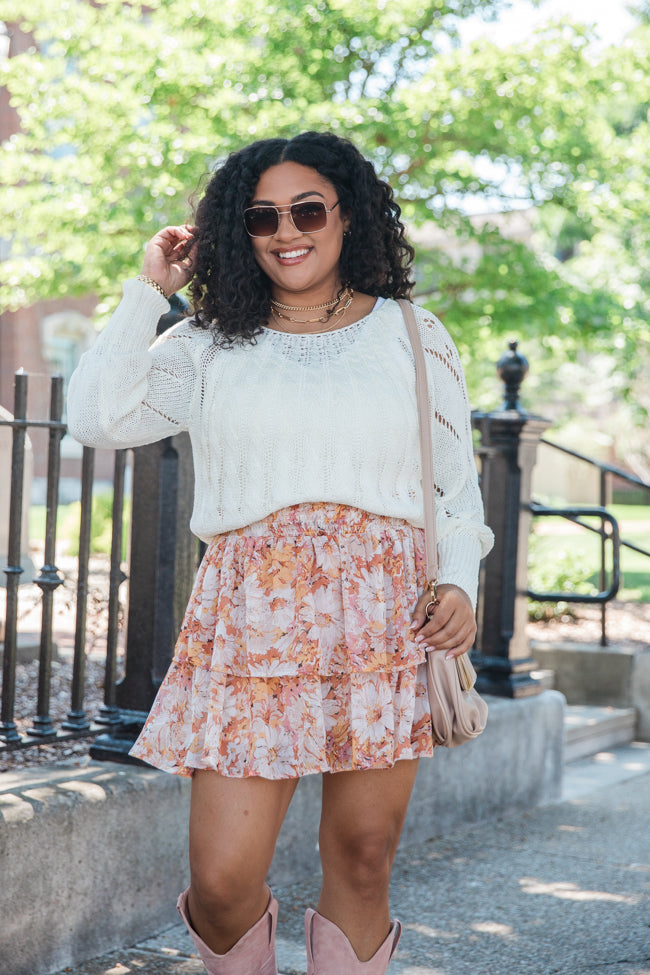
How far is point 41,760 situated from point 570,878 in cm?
191

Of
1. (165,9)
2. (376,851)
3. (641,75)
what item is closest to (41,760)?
(376,851)

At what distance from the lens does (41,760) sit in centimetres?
370

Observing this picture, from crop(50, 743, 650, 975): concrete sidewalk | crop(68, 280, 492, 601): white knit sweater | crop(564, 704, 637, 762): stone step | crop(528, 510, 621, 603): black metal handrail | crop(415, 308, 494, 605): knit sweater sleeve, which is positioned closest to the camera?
crop(68, 280, 492, 601): white knit sweater

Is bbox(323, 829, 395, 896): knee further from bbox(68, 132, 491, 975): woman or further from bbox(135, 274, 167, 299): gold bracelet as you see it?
bbox(135, 274, 167, 299): gold bracelet

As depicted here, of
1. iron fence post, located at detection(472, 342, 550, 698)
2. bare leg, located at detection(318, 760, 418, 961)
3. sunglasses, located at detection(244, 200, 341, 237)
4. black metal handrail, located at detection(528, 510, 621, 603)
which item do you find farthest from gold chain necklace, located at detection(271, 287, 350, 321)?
black metal handrail, located at detection(528, 510, 621, 603)

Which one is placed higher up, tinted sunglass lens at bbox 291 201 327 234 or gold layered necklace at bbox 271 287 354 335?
tinted sunglass lens at bbox 291 201 327 234

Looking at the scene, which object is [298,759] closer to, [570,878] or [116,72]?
[570,878]

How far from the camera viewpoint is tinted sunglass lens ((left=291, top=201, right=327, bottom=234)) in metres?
2.42

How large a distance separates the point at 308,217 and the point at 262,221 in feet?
0.34

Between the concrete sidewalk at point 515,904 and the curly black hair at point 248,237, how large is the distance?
5.94 feet

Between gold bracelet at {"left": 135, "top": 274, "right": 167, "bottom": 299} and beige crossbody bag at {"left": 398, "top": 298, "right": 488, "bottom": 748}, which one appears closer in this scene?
beige crossbody bag at {"left": 398, "top": 298, "right": 488, "bottom": 748}

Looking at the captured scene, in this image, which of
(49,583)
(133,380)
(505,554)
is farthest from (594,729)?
(133,380)

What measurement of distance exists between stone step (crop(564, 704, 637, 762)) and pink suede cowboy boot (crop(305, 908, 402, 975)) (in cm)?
395

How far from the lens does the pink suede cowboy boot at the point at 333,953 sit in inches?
87.7
